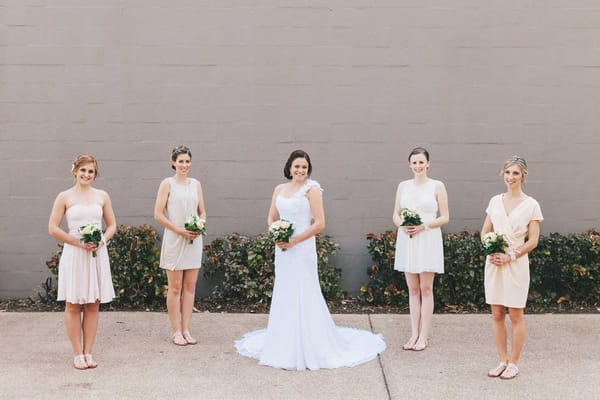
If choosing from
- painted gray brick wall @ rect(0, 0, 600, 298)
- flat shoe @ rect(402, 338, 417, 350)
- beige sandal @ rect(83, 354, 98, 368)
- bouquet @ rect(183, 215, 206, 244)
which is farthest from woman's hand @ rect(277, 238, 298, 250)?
painted gray brick wall @ rect(0, 0, 600, 298)

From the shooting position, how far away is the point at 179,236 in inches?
260

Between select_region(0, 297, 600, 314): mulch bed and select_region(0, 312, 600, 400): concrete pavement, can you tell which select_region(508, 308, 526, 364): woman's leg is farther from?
select_region(0, 297, 600, 314): mulch bed

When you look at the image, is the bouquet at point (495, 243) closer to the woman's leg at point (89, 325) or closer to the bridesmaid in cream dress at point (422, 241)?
the bridesmaid in cream dress at point (422, 241)

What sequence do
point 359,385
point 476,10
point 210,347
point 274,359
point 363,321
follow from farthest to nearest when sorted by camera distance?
point 476,10 < point 363,321 < point 210,347 < point 274,359 < point 359,385

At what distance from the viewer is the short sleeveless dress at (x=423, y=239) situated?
651 centimetres

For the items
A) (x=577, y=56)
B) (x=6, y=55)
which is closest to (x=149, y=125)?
(x=6, y=55)

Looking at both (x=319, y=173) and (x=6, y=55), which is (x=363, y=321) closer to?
(x=319, y=173)

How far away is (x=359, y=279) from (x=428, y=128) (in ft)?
7.01

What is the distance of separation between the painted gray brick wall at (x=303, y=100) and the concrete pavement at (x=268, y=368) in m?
1.67

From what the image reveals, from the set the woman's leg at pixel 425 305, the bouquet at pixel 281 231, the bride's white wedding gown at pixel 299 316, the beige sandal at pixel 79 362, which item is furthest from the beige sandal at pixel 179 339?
the woman's leg at pixel 425 305

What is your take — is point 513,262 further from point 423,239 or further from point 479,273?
point 479,273

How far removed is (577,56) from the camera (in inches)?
330

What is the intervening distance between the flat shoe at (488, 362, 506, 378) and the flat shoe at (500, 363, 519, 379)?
41 mm

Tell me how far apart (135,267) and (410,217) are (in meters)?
3.51
